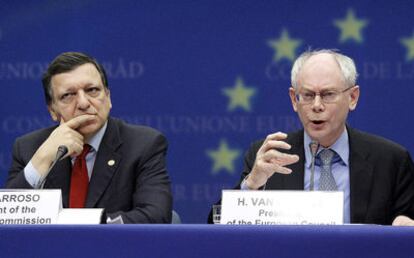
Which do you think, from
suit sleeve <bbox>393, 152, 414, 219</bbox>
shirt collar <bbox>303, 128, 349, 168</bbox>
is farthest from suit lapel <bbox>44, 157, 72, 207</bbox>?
suit sleeve <bbox>393, 152, 414, 219</bbox>

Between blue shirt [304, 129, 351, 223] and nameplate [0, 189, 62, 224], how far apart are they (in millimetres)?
1002

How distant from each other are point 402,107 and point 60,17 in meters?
1.74

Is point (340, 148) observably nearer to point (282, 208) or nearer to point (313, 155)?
point (313, 155)

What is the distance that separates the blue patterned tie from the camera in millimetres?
3355

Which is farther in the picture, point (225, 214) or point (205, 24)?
point (205, 24)

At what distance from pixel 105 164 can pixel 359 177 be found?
3.09 ft

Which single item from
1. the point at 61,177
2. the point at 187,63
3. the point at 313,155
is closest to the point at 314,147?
the point at 313,155

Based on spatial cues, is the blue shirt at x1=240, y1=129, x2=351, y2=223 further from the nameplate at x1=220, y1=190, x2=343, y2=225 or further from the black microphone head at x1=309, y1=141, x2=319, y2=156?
the nameplate at x1=220, y1=190, x2=343, y2=225

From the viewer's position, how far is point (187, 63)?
15.2 feet

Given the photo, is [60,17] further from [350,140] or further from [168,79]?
[350,140]

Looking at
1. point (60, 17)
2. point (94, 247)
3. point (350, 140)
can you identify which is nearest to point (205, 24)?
point (60, 17)

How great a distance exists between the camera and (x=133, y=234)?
8.22ft

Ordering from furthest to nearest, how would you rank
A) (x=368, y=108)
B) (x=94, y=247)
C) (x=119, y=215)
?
1. (x=368, y=108)
2. (x=119, y=215)
3. (x=94, y=247)

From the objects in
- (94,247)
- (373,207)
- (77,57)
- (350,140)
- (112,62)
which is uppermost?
A: (112,62)
